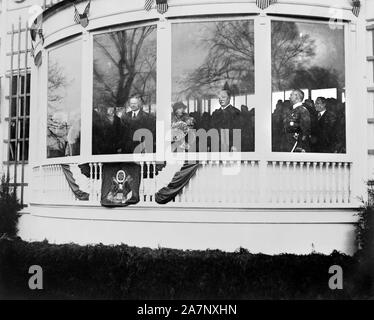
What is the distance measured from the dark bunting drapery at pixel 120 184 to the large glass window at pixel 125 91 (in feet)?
0.70

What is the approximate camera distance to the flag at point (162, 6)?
717cm

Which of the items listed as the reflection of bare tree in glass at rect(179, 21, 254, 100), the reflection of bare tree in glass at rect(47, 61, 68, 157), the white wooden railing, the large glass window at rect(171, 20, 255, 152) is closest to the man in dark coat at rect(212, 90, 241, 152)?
the large glass window at rect(171, 20, 255, 152)

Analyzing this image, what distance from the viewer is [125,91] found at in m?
7.45

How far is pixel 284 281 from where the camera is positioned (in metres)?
6.47

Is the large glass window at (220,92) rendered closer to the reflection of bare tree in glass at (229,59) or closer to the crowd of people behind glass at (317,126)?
the reflection of bare tree in glass at (229,59)

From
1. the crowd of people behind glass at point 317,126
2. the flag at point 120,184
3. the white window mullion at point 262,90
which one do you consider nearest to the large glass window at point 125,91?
the flag at point 120,184

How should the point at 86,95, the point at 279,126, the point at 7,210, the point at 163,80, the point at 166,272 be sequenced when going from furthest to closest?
the point at 7,210 → the point at 86,95 → the point at 163,80 → the point at 279,126 → the point at 166,272

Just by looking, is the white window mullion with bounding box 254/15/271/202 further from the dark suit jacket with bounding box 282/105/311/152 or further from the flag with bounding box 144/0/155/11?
the flag with bounding box 144/0/155/11

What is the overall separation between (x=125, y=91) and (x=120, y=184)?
117 centimetres

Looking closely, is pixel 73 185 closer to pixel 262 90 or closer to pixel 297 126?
pixel 262 90

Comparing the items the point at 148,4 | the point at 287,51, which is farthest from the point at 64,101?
the point at 287,51
